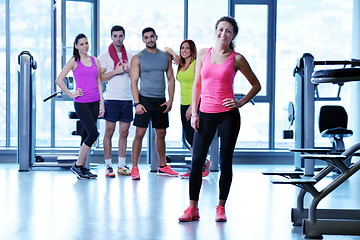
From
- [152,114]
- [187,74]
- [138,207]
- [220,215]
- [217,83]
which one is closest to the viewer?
[217,83]

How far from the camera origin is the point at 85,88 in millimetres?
5871

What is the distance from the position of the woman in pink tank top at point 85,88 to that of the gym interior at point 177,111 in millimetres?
558

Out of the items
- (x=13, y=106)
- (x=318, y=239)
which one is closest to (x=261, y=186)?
(x=318, y=239)

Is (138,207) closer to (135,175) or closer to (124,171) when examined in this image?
(135,175)

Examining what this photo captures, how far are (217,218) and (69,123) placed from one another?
4.61 m

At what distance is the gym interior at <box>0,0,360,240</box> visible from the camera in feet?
16.1

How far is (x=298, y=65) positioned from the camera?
6.42 metres

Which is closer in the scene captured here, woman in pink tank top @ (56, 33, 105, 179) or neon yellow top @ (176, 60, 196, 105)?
woman in pink tank top @ (56, 33, 105, 179)

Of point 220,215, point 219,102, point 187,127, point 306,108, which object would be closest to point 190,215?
point 220,215

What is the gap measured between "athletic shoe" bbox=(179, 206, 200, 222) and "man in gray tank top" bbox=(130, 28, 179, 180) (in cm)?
212

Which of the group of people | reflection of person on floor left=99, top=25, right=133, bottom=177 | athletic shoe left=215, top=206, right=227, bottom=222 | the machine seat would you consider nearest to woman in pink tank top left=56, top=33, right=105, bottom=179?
the group of people

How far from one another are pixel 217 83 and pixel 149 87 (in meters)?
2.26

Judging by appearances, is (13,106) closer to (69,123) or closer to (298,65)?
(69,123)

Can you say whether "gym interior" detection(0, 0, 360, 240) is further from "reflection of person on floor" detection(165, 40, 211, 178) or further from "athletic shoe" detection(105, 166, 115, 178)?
"reflection of person on floor" detection(165, 40, 211, 178)
